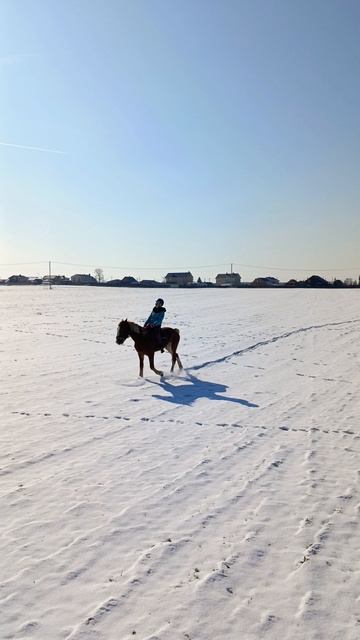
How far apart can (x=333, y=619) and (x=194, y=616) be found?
3.86 ft

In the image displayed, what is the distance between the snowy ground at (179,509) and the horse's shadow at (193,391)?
5 centimetres

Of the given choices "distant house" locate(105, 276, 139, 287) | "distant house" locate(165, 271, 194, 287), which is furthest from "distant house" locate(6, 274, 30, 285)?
"distant house" locate(165, 271, 194, 287)

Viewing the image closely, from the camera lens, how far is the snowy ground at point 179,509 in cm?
411

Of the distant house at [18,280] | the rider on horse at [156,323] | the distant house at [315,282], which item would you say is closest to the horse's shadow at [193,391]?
the rider on horse at [156,323]

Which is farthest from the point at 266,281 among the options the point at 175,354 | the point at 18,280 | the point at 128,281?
the point at 175,354

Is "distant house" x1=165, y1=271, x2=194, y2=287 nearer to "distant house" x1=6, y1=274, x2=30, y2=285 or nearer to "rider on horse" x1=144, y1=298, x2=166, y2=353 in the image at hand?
"distant house" x1=6, y1=274, x2=30, y2=285

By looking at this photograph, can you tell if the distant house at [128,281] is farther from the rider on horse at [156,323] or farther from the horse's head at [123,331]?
the horse's head at [123,331]

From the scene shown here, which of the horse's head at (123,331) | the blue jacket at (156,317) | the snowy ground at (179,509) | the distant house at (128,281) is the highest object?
the distant house at (128,281)

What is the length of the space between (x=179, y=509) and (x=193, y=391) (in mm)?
6617

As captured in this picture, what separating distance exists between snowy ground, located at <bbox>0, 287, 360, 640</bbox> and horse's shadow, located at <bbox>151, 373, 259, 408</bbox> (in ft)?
0.17

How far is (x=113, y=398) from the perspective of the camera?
38.0 feet

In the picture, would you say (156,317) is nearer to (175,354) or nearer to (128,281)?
(175,354)

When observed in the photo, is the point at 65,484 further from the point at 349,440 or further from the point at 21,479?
the point at 349,440

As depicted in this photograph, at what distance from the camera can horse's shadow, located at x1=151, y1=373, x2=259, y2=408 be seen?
Result: 1155 cm
